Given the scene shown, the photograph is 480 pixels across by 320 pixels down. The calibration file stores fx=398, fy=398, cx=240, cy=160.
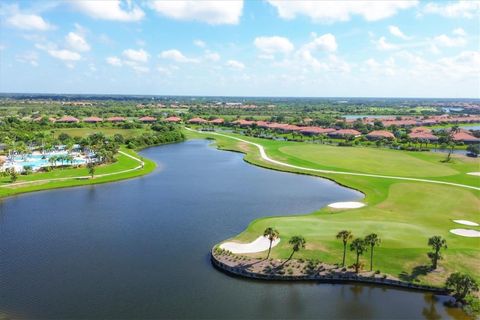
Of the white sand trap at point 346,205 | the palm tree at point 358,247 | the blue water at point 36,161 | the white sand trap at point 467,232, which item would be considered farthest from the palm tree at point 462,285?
the blue water at point 36,161

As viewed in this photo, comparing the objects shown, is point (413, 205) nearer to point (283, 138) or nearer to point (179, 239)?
point (179, 239)

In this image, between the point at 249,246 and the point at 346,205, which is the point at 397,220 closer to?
the point at 346,205

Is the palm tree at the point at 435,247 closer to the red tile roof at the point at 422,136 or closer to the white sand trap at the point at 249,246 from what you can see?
the white sand trap at the point at 249,246

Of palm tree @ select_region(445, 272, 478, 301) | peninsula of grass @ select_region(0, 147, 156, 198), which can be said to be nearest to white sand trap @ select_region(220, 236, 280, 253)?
palm tree @ select_region(445, 272, 478, 301)

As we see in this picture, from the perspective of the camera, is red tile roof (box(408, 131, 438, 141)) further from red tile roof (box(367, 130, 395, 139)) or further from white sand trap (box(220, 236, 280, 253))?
white sand trap (box(220, 236, 280, 253))

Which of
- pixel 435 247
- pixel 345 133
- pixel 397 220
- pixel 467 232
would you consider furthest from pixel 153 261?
pixel 345 133

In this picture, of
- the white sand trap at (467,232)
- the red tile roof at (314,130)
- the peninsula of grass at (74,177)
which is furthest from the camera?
the red tile roof at (314,130)

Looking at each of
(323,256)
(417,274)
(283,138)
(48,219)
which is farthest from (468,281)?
(283,138)
